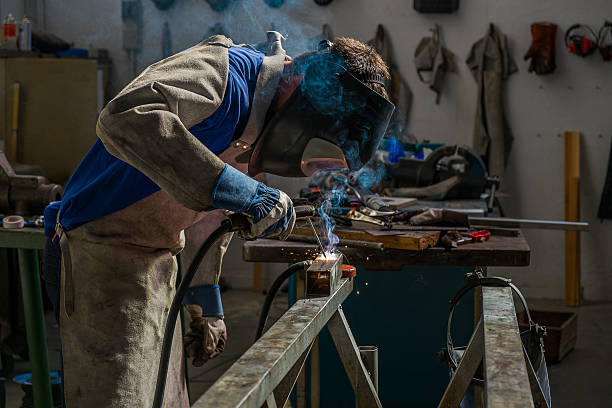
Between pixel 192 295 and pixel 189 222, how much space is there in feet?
1.23

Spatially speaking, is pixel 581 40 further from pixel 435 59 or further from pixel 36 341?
pixel 36 341

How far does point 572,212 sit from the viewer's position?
5355 mm

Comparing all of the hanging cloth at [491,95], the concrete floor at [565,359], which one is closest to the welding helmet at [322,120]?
the concrete floor at [565,359]

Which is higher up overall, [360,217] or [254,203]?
[254,203]

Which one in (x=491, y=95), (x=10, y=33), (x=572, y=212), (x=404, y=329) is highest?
(x=10, y=33)

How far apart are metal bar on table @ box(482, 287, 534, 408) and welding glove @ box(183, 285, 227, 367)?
85cm

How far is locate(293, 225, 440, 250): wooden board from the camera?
101 inches

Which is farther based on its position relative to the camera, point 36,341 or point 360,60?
point 36,341

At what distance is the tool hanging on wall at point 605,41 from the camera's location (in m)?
5.27

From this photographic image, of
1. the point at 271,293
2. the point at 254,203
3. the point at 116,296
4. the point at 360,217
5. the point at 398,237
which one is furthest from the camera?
the point at 360,217

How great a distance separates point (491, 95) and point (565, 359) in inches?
83.9

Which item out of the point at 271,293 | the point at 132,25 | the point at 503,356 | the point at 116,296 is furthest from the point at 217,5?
the point at 503,356

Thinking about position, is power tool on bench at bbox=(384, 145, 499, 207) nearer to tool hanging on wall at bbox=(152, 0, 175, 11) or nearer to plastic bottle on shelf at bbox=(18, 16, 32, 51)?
tool hanging on wall at bbox=(152, 0, 175, 11)

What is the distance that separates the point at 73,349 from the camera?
72.9 inches
